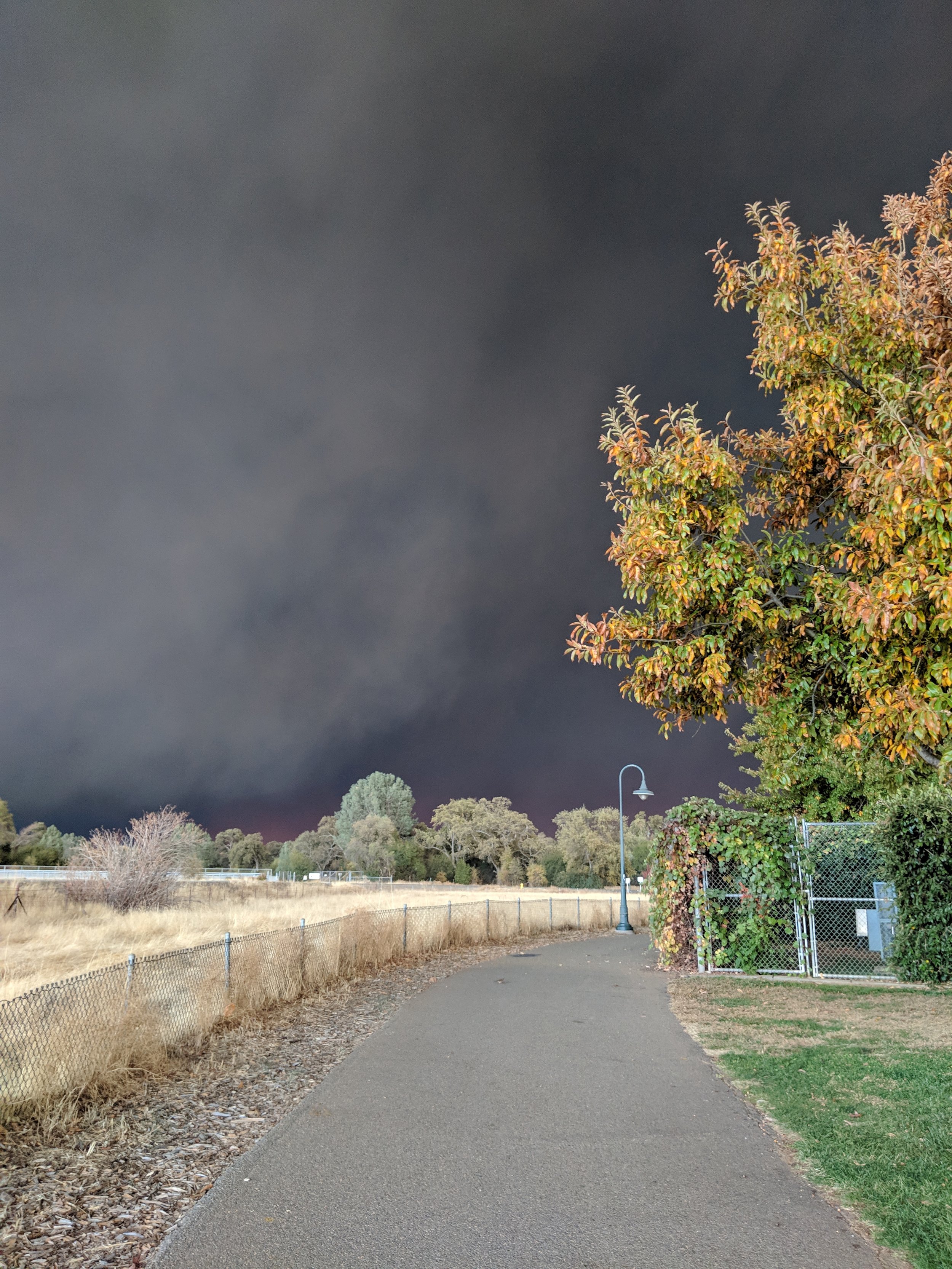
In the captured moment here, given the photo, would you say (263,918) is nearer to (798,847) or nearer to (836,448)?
(798,847)

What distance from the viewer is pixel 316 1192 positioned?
452cm

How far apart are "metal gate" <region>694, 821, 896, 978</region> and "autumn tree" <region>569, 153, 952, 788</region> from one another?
→ 5.13m

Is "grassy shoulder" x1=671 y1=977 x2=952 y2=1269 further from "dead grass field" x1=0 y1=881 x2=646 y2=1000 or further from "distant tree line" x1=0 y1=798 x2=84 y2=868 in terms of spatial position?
"distant tree line" x1=0 y1=798 x2=84 y2=868

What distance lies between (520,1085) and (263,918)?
19.4 m

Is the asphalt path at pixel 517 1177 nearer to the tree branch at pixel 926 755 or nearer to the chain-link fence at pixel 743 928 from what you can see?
Answer: the tree branch at pixel 926 755

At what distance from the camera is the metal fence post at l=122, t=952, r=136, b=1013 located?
284 inches

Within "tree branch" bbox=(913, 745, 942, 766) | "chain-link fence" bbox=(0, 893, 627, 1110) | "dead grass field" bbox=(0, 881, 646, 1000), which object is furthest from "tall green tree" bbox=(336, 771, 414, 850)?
"tree branch" bbox=(913, 745, 942, 766)

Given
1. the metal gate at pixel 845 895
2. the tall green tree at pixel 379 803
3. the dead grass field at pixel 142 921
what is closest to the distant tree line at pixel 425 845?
the tall green tree at pixel 379 803

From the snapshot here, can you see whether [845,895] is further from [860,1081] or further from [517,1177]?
[517,1177]

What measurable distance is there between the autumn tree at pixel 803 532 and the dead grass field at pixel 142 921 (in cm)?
899

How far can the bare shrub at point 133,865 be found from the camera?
25906mm

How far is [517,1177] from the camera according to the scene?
4777mm

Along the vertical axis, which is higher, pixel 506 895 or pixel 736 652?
pixel 736 652

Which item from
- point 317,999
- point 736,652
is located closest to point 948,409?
point 736,652
